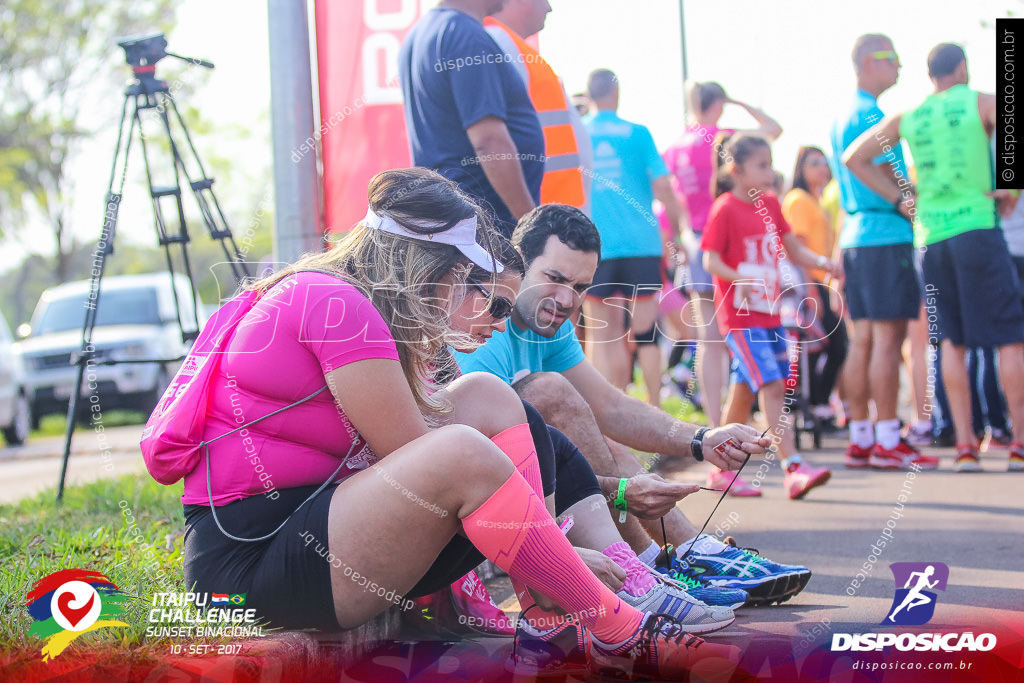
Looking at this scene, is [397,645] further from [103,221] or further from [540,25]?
[540,25]

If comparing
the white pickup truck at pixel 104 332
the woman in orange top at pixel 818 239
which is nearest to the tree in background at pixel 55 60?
the white pickup truck at pixel 104 332

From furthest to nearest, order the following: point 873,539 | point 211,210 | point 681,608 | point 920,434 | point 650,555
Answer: point 920,434
point 211,210
point 873,539
point 650,555
point 681,608

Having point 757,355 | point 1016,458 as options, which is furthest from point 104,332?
point 1016,458

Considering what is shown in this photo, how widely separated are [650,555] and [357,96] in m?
2.85

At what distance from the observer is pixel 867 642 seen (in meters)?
2.33

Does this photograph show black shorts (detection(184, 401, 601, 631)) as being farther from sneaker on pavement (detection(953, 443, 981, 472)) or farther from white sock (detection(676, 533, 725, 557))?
sneaker on pavement (detection(953, 443, 981, 472))

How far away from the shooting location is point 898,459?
17.5 feet

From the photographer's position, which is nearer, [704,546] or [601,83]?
[704,546]

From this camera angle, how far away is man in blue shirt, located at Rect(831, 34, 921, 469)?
17.4 feet

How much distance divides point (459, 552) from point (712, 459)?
90cm

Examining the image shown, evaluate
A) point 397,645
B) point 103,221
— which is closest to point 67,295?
point 103,221

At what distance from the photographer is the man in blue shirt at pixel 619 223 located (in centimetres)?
516

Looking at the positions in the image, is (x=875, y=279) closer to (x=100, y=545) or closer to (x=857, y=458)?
(x=857, y=458)

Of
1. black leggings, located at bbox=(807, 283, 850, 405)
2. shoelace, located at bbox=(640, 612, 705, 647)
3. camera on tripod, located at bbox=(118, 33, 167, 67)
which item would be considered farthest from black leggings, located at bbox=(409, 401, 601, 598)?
black leggings, located at bbox=(807, 283, 850, 405)
